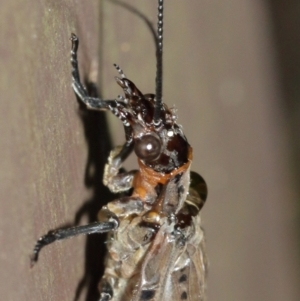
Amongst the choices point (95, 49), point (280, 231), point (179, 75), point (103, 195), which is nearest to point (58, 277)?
point (103, 195)

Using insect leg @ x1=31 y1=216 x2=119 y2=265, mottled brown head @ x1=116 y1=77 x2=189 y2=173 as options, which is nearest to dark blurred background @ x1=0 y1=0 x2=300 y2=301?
insect leg @ x1=31 y1=216 x2=119 y2=265

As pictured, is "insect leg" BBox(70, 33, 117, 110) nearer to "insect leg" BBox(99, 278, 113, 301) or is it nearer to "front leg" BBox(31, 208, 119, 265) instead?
"front leg" BBox(31, 208, 119, 265)

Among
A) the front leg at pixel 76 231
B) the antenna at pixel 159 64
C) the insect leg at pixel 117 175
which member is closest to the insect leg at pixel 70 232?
the front leg at pixel 76 231

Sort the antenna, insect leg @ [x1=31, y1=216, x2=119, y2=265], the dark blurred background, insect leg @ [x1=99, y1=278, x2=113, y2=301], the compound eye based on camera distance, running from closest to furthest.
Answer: the dark blurred background, insect leg @ [x1=31, y1=216, x2=119, y2=265], the antenna, the compound eye, insect leg @ [x1=99, y1=278, x2=113, y2=301]

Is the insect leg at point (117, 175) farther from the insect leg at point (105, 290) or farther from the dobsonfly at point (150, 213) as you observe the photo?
the insect leg at point (105, 290)

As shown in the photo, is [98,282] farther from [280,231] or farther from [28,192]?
[280,231]

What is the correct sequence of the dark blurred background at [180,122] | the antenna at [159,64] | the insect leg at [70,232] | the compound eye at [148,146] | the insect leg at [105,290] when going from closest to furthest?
the dark blurred background at [180,122], the insect leg at [70,232], the antenna at [159,64], the compound eye at [148,146], the insect leg at [105,290]

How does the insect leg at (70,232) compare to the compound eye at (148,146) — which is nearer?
the insect leg at (70,232)
